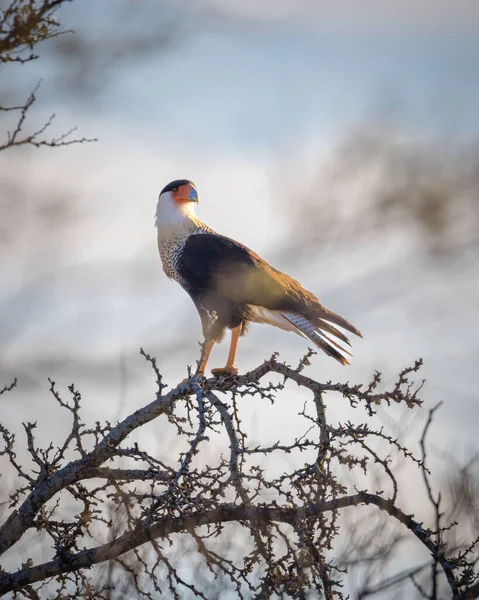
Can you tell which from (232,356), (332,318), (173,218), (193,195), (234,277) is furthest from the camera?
(193,195)

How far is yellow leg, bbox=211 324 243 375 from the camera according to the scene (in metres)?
6.84

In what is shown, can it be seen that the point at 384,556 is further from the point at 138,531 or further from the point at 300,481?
the point at 138,531

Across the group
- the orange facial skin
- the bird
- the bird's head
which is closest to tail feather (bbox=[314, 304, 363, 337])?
the bird

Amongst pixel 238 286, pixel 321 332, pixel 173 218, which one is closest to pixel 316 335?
pixel 321 332

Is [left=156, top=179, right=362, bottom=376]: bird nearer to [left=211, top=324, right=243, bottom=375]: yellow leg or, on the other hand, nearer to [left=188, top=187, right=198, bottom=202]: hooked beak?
[left=211, top=324, right=243, bottom=375]: yellow leg

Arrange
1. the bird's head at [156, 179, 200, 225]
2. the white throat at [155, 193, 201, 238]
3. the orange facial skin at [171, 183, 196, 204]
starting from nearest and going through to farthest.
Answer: the white throat at [155, 193, 201, 238] → the bird's head at [156, 179, 200, 225] → the orange facial skin at [171, 183, 196, 204]

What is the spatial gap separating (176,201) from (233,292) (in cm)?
168

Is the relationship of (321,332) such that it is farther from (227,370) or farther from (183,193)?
(183,193)

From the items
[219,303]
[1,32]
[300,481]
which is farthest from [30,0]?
[219,303]

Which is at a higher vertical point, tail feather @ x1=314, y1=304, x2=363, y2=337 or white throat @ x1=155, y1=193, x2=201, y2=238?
white throat @ x1=155, y1=193, x2=201, y2=238

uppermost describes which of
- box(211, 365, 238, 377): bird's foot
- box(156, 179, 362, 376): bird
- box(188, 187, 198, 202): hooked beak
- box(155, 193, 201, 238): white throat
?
box(188, 187, 198, 202): hooked beak

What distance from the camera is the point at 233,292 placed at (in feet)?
24.6

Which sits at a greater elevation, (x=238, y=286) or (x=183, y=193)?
(x=183, y=193)

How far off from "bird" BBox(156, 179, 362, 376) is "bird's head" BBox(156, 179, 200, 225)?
0.52ft
